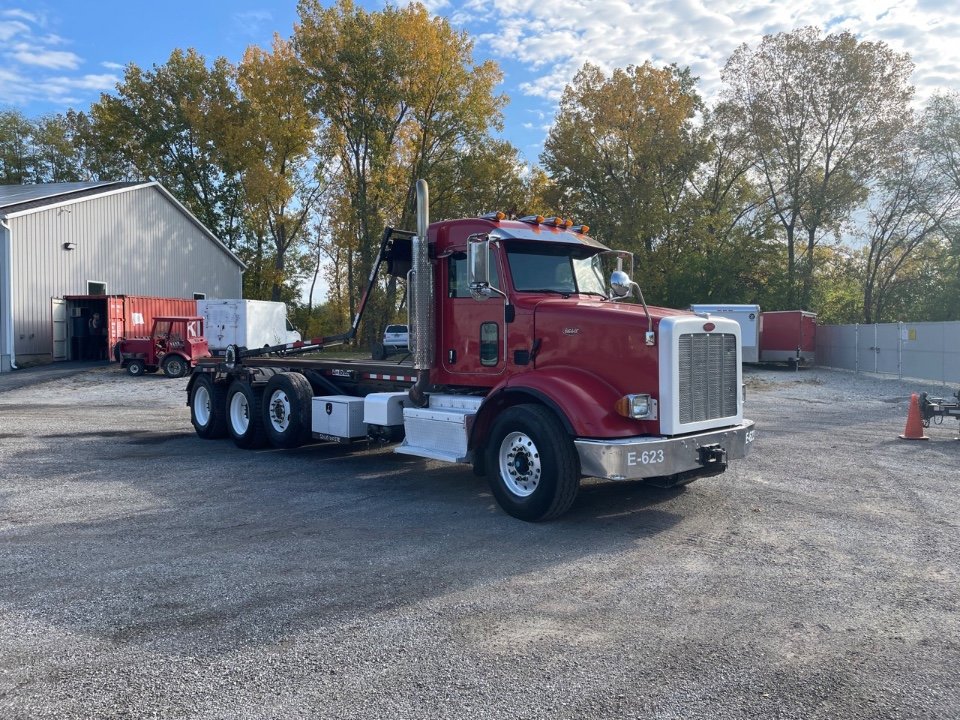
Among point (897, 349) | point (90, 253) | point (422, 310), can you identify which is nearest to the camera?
point (422, 310)

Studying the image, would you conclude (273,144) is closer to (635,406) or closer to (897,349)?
(897,349)

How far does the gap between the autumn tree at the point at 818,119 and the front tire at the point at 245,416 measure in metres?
34.4

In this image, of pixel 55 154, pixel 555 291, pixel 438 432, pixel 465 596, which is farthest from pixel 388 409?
Result: pixel 55 154

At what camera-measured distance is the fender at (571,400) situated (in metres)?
6.84

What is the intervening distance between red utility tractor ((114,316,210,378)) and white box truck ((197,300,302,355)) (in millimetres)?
2681

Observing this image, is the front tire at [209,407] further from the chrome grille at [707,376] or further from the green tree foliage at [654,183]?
the green tree foliage at [654,183]

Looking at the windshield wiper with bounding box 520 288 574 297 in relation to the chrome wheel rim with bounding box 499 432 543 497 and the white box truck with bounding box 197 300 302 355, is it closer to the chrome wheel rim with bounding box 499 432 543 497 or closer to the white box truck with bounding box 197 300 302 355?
the chrome wheel rim with bounding box 499 432 543 497

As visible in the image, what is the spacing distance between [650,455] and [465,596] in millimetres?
2318

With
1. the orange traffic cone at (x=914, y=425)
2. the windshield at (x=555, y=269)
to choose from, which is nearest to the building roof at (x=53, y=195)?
the windshield at (x=555, y=269)

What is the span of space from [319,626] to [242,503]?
12.3 feet

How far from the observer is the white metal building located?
29.5 m

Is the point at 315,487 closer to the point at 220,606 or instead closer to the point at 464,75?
the point at 220,606

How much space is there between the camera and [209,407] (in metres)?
12.8

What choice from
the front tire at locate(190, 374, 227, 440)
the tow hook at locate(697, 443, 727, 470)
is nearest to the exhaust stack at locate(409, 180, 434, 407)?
the tow hook at locate(697, 443, 727, 470)
